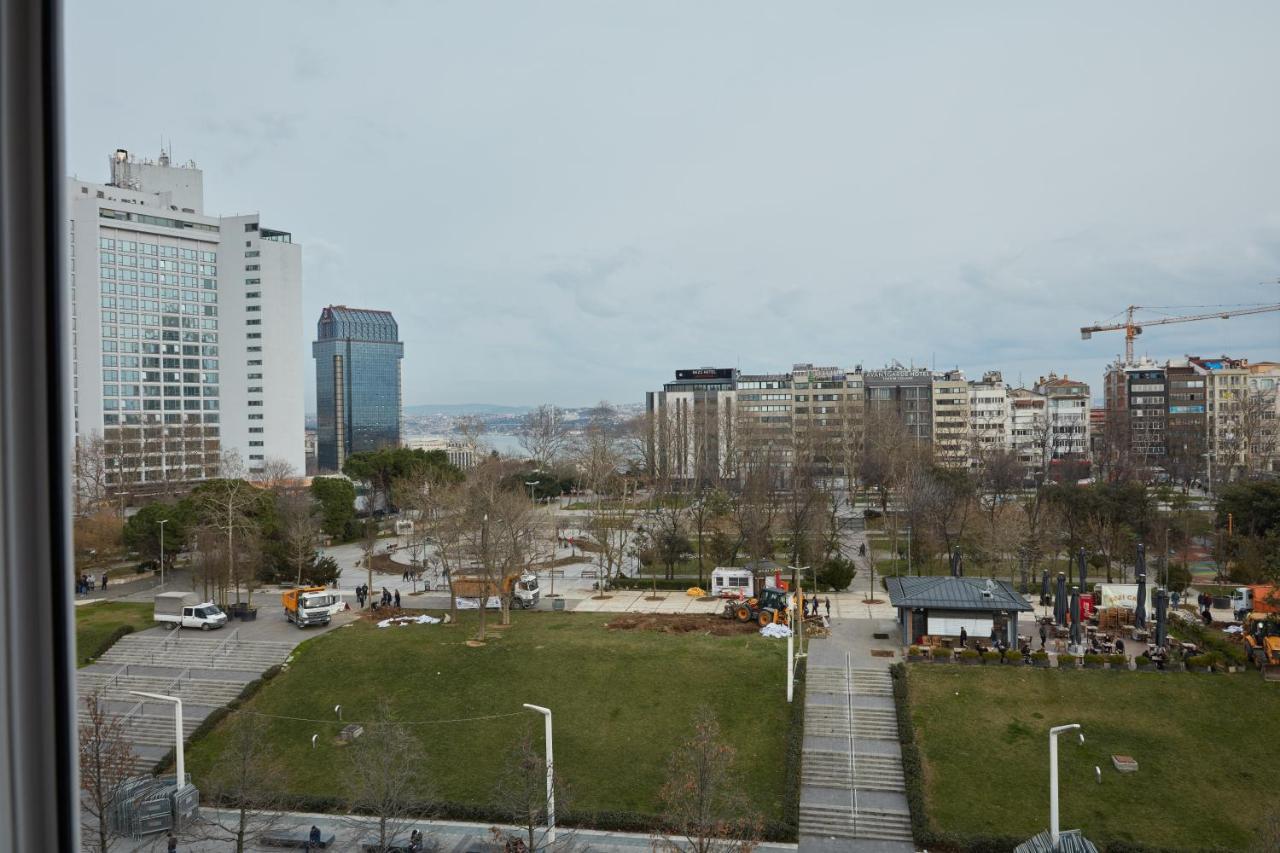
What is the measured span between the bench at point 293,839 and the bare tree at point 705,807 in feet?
14.8

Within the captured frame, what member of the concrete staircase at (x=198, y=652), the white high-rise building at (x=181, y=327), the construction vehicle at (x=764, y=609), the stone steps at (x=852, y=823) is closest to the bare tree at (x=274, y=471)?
the white high-rise building at (x=181, y=327)

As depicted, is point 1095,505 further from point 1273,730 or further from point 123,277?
point 123,277

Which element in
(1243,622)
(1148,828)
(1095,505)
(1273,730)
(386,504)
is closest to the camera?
(1148,828)

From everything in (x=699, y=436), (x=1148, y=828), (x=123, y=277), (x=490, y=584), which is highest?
(x=123, y=277)

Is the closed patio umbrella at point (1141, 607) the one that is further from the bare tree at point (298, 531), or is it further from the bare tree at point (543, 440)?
the bare tree at point (543, 440)

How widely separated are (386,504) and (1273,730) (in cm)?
3401

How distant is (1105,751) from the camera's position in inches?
516

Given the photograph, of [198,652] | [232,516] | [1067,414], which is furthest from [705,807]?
[1067,414]

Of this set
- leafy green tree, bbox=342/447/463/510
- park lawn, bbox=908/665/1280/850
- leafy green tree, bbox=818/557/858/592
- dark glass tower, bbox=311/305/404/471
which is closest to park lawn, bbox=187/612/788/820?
park lawn, bbox=908/665/1280/850

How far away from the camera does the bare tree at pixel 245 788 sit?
11.3m

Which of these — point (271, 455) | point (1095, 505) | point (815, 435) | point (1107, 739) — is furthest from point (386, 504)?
point (1107, 739)

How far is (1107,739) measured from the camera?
13.4m

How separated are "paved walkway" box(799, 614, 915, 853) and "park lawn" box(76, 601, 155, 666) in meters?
15.2

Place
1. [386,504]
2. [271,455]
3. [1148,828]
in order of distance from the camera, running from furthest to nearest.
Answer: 1. [271,455]
2. [386,504]
3. [1148,828]
